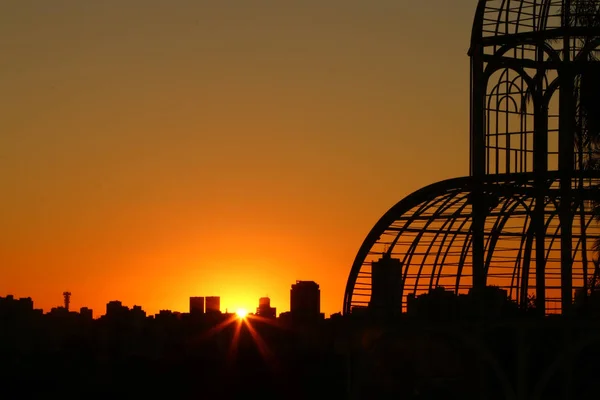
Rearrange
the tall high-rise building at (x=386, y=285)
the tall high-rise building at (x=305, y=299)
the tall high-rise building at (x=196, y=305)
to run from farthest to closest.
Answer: the tall high-rise building at (x=196, y=305)
the tall high-rise building at (x=305, y=299)
the tall high-rise building at (x=386, y=285)

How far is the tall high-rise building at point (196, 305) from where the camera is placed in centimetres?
4953

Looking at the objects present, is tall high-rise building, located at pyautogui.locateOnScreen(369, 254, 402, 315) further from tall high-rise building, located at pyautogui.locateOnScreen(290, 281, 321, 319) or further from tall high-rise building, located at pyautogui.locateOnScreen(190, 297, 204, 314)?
tall high-rise building, located at pyautogui.locateOnScreen(190, 297, 204, 314)

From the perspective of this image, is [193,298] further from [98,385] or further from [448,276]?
[448,276]

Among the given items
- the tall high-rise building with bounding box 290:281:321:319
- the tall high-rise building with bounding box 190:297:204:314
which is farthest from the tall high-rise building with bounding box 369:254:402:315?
the tall high-rise building with bounding box 190:297:204:314

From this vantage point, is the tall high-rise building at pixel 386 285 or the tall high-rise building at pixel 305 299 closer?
the tall high-rise building at pixel 386 285

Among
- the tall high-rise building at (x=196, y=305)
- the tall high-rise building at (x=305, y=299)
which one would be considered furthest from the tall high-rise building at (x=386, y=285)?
the tall high-rise building at (x=196, y=305)

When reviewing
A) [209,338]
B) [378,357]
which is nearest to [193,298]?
[209,338]

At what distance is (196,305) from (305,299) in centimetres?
939

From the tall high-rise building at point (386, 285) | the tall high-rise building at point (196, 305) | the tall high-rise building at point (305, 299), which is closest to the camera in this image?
the tall high-rise building at point (386, 285)

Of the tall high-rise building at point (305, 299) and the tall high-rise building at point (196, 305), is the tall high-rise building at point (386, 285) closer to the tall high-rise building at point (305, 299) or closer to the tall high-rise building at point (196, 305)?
the tall high-rise building at point (305, 299)

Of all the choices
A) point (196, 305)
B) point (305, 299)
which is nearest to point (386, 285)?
point (305, 299)

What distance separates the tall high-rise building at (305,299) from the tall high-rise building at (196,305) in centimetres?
831

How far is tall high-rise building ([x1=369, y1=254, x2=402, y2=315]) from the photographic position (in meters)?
30.1

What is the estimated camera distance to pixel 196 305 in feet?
164
